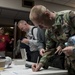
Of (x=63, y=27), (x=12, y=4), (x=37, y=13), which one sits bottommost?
(x=63, y=27)

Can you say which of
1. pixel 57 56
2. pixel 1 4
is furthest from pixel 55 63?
pixel 1 4

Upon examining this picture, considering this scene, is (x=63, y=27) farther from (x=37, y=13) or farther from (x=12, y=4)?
(x=12, y=4)

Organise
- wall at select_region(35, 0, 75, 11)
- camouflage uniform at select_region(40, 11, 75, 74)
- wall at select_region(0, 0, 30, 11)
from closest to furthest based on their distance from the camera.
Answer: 1. camouflage uniform at select_region(40, 11, 75, 74)
2. wall at select_region(0, 0, 30, 11)
3. wall at select_region(35, 0, 75, 11)

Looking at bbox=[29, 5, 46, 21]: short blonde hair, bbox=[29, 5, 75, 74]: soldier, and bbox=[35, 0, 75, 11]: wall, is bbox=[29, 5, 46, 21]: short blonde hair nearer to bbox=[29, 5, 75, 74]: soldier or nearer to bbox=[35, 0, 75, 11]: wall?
bbox=[29, 5, 75, 74]: soldier

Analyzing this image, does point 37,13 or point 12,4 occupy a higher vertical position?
point 12,4

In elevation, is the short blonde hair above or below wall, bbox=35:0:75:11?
below

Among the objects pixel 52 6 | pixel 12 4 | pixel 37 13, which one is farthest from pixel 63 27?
pixel 52 6

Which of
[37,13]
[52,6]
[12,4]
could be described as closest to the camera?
[37,13]

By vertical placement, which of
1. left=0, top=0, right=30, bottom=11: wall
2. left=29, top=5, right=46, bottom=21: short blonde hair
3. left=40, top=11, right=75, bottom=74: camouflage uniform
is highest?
left=0, top=0, right=30, bottom=11: wall

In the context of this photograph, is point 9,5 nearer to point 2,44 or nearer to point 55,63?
point 2,44

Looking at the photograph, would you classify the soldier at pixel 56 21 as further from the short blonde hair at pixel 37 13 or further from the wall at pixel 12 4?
the wall at pixel 12 4

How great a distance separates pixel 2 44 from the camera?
4.21m

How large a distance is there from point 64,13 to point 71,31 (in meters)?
0.16

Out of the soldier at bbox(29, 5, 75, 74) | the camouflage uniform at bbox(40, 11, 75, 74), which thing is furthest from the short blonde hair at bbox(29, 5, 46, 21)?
the camouflage uniform at bbox(40, 11, 75, 74)
